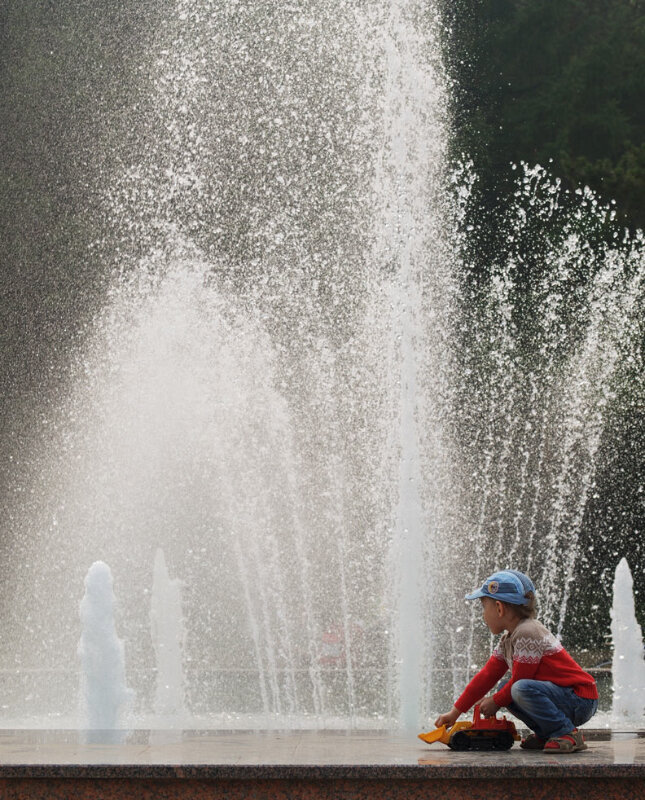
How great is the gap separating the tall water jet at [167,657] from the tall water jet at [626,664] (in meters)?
3.01

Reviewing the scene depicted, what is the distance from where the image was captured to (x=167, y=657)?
1102 centimetres

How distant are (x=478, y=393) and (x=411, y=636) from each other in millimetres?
12472

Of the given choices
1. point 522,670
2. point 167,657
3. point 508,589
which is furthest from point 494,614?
point 167,657

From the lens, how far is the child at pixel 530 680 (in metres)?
4.62

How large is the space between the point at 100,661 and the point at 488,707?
363cm

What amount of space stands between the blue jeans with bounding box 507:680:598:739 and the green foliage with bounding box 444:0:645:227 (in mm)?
16261

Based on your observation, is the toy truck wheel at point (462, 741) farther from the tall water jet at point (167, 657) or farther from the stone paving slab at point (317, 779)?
the tall water jet at point (167, 657)

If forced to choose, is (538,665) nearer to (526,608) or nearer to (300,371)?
(526,608)

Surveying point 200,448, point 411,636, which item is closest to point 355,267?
point 200,448

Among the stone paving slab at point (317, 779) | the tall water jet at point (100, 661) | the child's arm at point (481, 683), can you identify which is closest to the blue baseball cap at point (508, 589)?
the child's arm at point (481, 683)

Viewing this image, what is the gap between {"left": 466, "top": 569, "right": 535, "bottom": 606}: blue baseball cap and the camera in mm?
4785

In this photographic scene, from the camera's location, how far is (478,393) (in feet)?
65.2

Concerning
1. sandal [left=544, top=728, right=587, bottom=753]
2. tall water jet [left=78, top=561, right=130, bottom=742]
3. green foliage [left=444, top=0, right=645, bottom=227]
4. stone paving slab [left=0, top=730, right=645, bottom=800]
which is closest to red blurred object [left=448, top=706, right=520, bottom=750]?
sandal [left=544, top=728, right=587, bottom=753]

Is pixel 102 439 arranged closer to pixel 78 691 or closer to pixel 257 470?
pixel 257 470
